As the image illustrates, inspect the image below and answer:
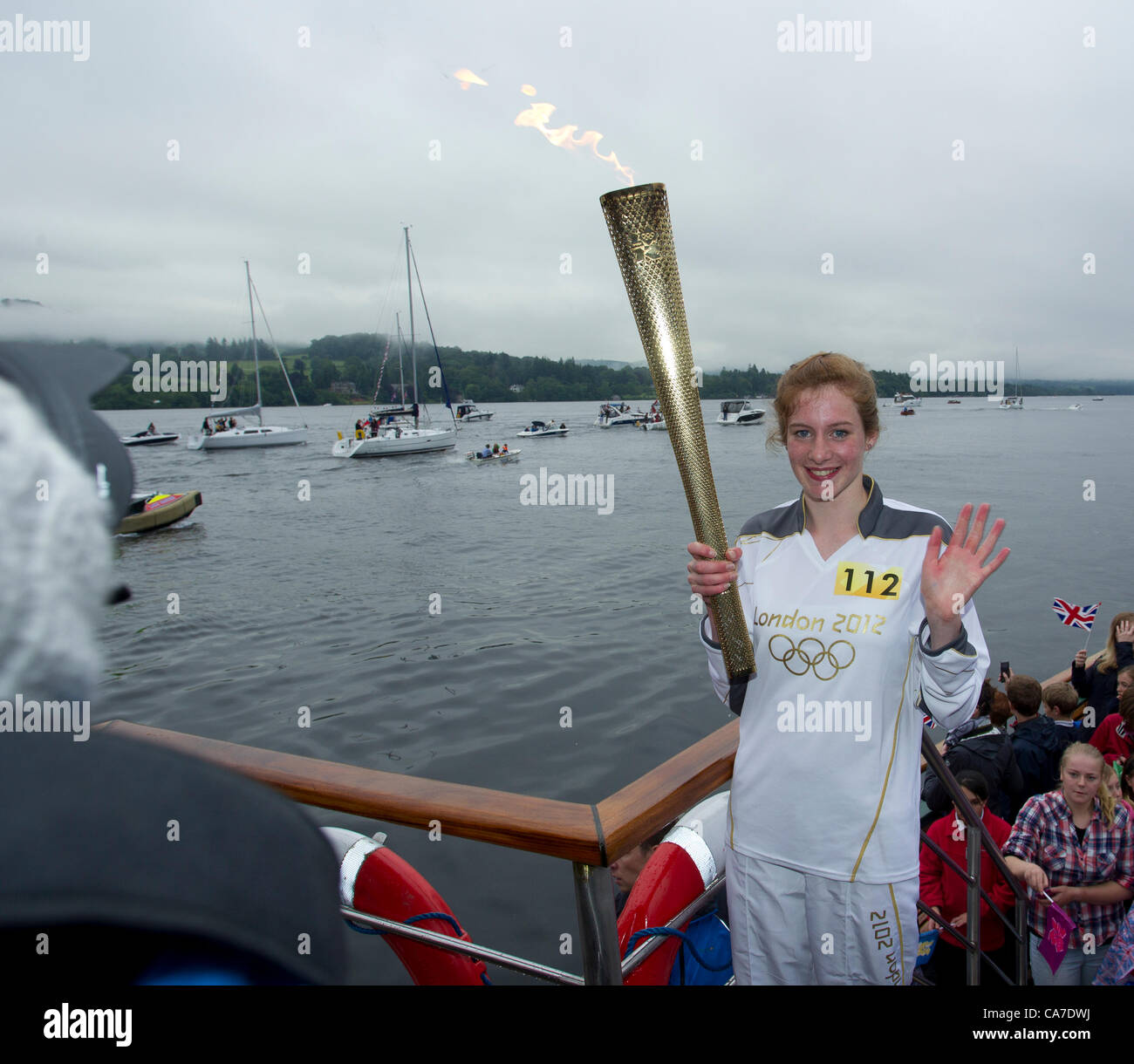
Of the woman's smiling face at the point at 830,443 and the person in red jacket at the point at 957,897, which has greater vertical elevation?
the woman's smiling face at the point at 830,443

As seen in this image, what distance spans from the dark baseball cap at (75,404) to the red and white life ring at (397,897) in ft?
8.00

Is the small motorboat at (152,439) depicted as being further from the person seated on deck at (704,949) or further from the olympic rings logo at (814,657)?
the olympic rings logo at (814,657)

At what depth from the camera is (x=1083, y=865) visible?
12.8ft

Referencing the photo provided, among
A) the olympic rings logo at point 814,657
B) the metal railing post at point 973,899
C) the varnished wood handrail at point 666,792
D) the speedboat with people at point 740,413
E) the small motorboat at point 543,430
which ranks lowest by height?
the metal railing post at point 973,899

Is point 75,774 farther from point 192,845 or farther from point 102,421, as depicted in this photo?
point 102,421

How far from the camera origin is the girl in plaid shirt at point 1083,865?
3.88 m

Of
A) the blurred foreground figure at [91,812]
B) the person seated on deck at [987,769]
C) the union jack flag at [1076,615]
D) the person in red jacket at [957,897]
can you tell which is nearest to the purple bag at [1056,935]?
the person in red jacket at [957,897]

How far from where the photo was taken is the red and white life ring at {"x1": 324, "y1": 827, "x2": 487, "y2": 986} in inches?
113

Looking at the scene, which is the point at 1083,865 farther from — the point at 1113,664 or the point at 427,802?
the point at 1113,664

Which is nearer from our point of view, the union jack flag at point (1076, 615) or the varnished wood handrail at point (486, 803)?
the varnished wood handrail at point (486, 803)

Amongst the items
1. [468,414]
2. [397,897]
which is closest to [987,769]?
[397,897]

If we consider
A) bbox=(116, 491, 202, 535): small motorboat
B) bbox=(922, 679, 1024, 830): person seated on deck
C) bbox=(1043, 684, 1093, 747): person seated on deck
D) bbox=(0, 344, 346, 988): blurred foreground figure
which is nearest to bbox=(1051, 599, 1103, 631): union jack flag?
bbox=(1043, 684, 1093, 747): person seated on deck
